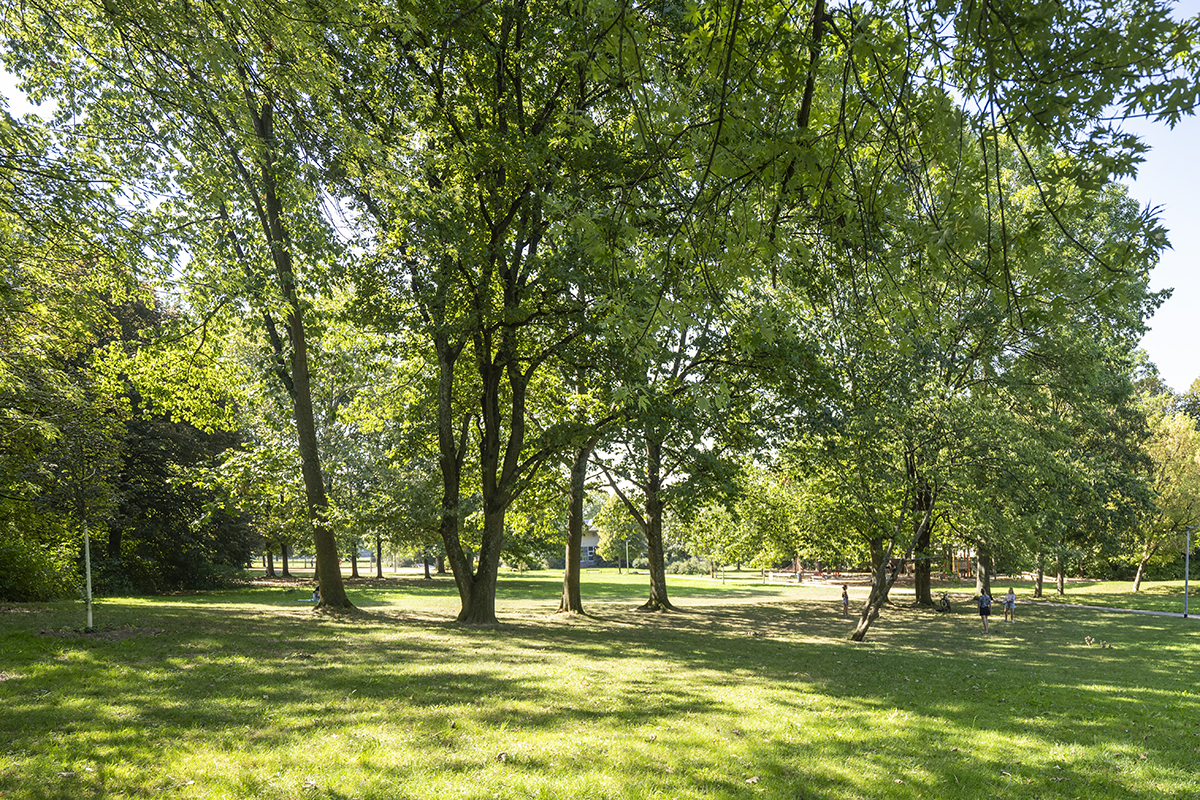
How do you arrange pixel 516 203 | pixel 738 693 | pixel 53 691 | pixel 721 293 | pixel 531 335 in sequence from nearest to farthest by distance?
1. pixel 721 293
2. pixel 53 691
3. pixel 738 693
4. pixel 516 203
5. pixel 531 335

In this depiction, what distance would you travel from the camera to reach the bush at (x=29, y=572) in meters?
13.8

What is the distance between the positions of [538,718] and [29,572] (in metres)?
14.3

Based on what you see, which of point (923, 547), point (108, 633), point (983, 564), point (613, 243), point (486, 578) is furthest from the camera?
point (983, 564)

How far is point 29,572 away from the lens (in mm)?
14211

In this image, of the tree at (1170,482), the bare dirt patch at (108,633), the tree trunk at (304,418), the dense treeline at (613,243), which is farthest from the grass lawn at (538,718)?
the tree at (1170,482)

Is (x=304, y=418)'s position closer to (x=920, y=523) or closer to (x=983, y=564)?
(x=920, y=523)

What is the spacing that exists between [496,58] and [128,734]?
12.1 meters

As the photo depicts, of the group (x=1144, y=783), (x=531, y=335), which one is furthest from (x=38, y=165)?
(x=1144, y=783)

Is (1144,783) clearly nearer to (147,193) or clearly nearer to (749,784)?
(749,784)

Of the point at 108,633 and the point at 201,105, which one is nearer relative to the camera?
the point at 201,105

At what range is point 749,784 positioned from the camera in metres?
5.25

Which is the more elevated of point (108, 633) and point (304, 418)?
point (304, 418)

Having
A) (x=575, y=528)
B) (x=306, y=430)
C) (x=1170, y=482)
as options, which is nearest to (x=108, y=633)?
(x=306, y=430)

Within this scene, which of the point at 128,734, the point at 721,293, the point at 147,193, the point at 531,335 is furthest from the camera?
the point at 531,335
